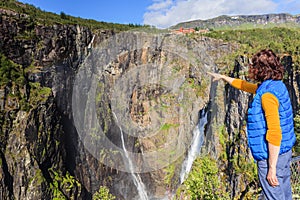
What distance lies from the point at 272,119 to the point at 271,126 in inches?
1.8

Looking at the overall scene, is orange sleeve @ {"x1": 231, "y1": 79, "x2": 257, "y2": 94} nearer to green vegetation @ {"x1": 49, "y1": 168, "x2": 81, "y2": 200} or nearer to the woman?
the woman

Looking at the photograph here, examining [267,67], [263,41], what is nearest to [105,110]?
[263,41]

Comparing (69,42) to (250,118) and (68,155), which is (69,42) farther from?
(250,118)

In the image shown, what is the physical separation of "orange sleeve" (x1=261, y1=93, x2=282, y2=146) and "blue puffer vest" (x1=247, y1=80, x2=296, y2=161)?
0.05 meters

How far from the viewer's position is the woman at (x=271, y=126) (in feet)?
5.96

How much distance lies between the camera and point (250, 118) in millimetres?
1951

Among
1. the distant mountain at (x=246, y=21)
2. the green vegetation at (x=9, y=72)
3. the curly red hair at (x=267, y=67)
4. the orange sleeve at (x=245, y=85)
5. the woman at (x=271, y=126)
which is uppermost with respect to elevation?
the distant mountain at (x=246, y=21)

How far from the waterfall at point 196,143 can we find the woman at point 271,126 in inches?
662

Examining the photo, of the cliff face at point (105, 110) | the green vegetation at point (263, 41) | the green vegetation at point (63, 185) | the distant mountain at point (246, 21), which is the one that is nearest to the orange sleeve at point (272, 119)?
the cliff face at point (105, 110)

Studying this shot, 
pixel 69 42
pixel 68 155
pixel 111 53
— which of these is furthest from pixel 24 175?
pixel 111 53

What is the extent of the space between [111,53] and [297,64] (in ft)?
31.5

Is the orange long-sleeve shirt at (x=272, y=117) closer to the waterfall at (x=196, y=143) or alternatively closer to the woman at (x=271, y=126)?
the woman at (x=271, y=126)

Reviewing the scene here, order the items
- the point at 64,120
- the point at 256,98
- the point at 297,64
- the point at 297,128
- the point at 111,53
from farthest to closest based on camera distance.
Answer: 1. the point at 111,53
2. the point at 64,120
3. the point at 297,64
4. the point at 297,128
5. the point at 256,98

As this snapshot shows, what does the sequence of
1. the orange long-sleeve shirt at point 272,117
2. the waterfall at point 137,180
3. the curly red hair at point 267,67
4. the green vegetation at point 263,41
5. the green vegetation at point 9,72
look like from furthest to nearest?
the waterfall at point 137,180, the green vegetation at point 263,41, the green vegetation at point 9,72, the curly red hair at point 267,67, the orange long-sleeve shirt at point 272,117
